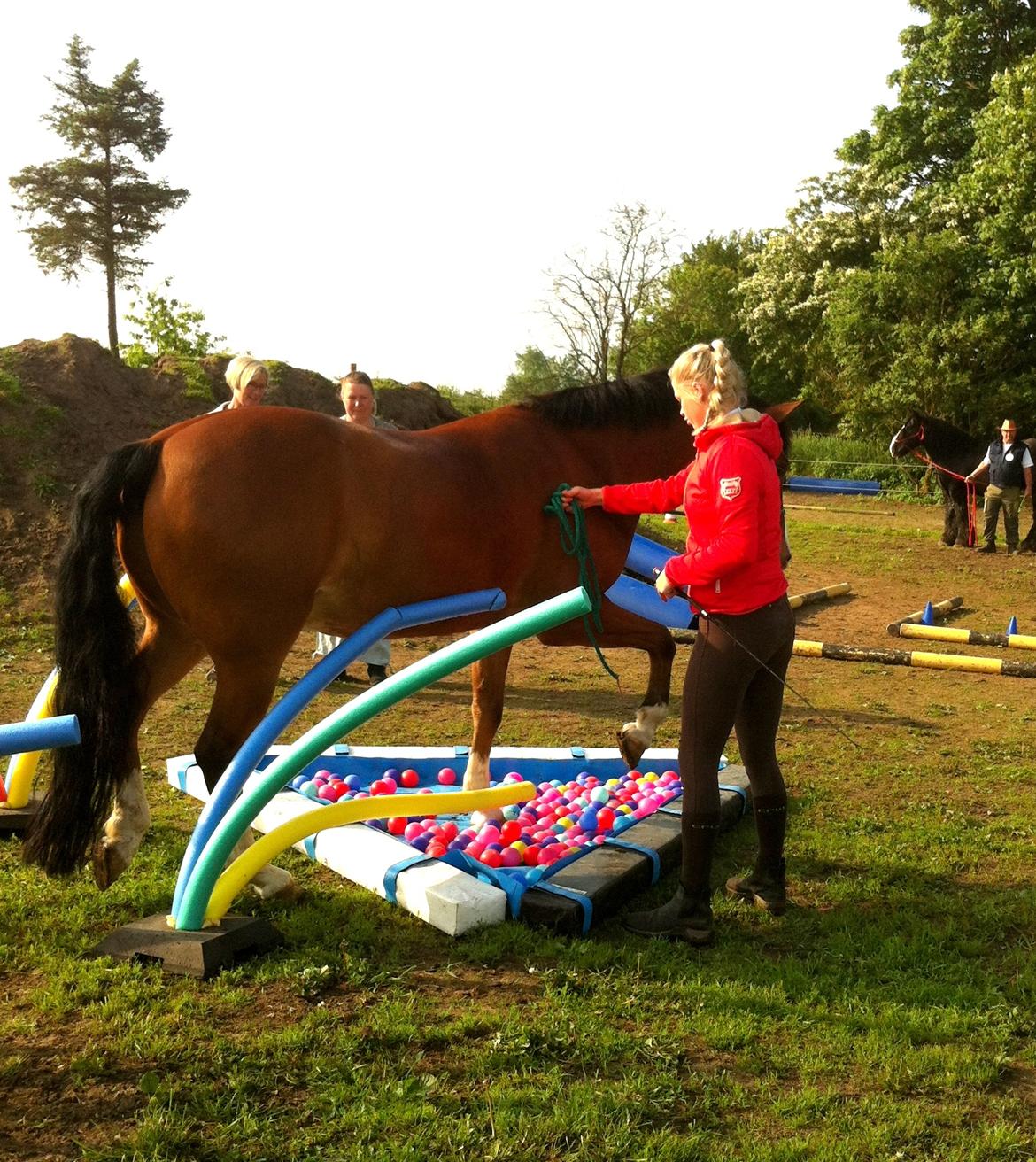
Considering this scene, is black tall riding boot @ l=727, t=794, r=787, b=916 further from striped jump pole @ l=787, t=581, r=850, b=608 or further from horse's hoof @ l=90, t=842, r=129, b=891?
striped jump pole @ l=787, t=581, r=850, b=608

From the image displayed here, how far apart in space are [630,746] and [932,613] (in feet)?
23.6

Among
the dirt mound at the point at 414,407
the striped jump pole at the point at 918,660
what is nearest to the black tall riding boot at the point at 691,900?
the striped jump pole at the point at 918,660

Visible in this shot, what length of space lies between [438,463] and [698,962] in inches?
84.4

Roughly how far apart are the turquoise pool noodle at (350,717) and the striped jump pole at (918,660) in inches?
228

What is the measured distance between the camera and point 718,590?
11.4 feet

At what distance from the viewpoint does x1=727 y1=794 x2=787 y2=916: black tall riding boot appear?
3855mm

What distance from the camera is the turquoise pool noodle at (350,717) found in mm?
2781

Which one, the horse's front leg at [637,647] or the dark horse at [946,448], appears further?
the dark horse at [946,448]

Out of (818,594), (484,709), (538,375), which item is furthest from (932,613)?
(538,375)

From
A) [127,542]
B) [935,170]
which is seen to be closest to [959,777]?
[127,542]

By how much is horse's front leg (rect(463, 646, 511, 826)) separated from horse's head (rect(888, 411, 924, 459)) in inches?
615

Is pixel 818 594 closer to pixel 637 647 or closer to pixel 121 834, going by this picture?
pixel 637 647

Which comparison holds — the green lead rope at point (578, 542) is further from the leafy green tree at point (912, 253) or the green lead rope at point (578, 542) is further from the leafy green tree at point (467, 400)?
the leafy green tree at point (912, 253)

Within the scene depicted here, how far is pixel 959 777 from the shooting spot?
5.63 metres
